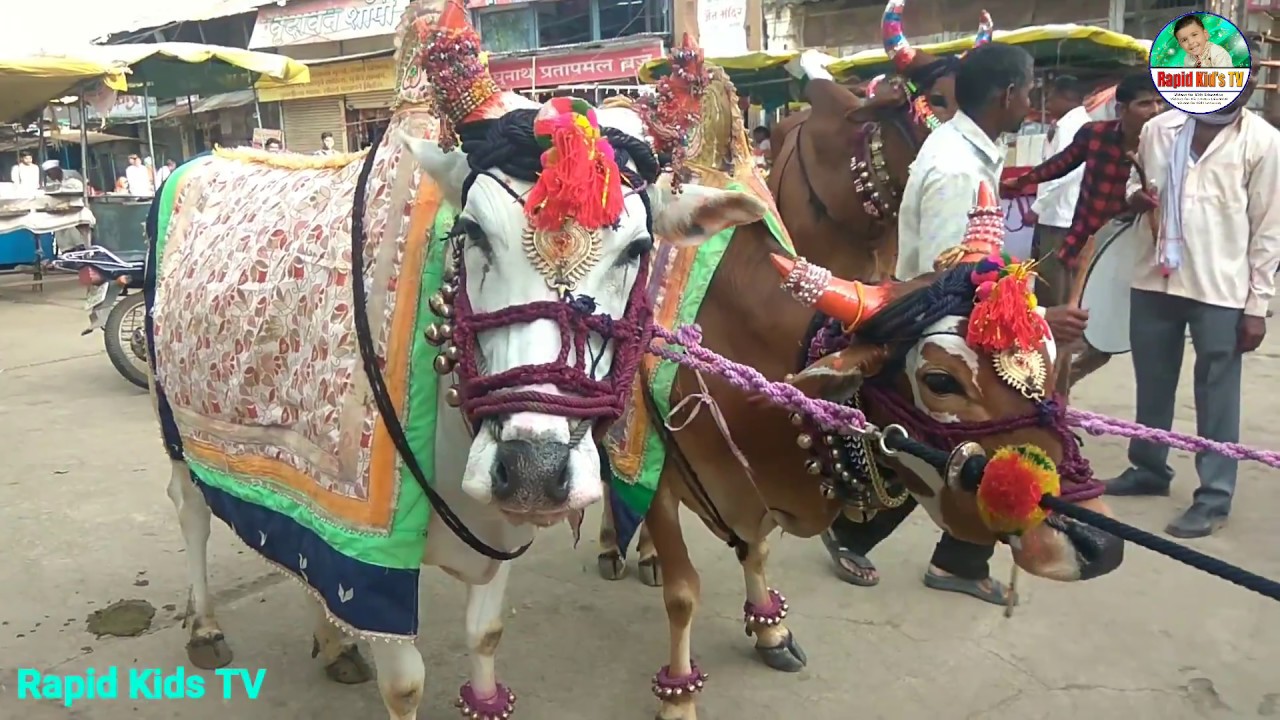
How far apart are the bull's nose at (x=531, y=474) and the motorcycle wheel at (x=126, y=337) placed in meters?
6.41

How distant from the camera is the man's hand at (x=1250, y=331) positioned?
4031mm

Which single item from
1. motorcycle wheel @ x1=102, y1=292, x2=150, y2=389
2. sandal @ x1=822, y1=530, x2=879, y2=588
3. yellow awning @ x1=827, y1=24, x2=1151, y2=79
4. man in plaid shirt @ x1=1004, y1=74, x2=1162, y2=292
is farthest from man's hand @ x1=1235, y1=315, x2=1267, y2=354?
motorcycle wheel @ x1=102, y1=292, x2=150, y2=389

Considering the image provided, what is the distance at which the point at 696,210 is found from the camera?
77.0 inches

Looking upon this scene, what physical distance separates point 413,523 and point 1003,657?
7.36 ft

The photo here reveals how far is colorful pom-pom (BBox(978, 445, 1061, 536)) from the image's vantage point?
183cm

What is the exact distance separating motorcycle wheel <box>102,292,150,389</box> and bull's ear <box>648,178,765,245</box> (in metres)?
6.28

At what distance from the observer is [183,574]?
4.07m

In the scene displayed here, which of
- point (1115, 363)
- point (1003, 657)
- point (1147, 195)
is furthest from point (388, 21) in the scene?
point (1003, 657)

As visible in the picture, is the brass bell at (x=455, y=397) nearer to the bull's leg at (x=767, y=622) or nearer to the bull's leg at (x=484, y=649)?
the bull's leg at (x=484, y=649)

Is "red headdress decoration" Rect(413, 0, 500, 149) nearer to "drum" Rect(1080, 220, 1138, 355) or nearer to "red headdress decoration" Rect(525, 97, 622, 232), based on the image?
"red headdress decoration" Rect(525, 97, 622, 232)

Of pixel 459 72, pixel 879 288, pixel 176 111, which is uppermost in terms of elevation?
pixel 176 111

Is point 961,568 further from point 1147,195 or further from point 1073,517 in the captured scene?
point 1147,195

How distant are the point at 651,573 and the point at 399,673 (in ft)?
5.74

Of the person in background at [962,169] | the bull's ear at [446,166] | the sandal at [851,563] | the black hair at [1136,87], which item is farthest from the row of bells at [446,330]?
the black hair at [1136,87]
